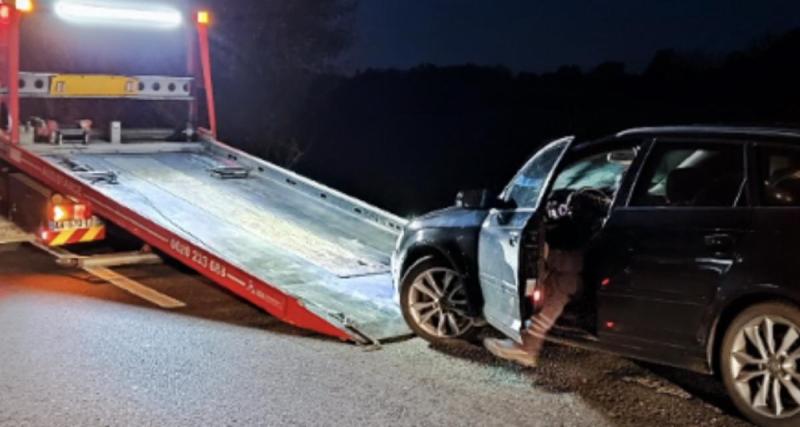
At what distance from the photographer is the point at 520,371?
6441mm

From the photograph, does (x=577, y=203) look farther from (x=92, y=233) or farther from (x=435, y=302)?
(x=92, y=233)

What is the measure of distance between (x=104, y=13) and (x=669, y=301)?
8.82 m

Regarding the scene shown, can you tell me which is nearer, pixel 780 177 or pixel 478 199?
pixel 780 177

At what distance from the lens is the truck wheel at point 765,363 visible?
202 inches

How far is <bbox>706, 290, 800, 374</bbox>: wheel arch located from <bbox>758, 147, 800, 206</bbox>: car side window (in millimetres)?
532

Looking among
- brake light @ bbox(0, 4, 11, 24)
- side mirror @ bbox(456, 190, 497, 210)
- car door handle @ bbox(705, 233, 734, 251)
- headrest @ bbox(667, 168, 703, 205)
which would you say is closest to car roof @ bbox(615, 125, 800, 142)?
headrest @ bbox(667, 168, 703, 205)

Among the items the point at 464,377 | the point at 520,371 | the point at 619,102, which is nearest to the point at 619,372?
the point at 520,371

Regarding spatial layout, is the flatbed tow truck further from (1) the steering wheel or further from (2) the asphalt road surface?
(1) the steering wheel

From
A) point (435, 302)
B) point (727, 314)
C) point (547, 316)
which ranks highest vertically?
point (727, 314)

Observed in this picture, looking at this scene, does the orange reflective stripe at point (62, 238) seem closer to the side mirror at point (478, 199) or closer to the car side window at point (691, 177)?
the side mirror at point (478, 199)

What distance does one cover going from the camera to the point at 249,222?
9.58m

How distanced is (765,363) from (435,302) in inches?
106

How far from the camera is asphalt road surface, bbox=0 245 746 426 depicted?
545 cm

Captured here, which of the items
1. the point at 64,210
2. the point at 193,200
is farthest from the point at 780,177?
the point at 64,210
